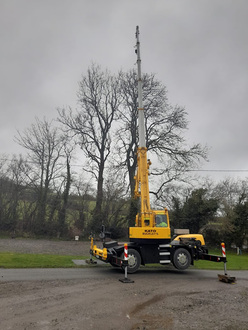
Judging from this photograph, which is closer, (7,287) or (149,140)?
(7,287)

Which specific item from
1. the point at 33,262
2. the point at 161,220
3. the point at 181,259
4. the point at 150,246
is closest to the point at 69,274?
the point at 33,262

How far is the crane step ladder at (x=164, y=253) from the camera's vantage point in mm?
11820

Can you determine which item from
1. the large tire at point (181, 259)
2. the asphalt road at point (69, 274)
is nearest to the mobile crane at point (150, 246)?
the large tire at point (181, 259)

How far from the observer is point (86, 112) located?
30.9 metres

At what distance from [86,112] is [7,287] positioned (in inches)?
978

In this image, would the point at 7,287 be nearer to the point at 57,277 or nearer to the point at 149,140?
the point at 57,277

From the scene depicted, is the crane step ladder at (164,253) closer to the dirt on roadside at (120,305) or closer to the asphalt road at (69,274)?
the asphalt road at (69,274)

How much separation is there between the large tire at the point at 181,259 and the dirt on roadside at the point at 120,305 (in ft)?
7.24

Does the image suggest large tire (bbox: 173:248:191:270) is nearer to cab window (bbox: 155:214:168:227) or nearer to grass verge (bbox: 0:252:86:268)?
cab window (bbox: 155:214:168:227)

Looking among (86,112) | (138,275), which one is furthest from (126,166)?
(138,275)

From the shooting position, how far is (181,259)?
1222cm

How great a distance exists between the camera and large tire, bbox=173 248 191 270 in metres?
12.1

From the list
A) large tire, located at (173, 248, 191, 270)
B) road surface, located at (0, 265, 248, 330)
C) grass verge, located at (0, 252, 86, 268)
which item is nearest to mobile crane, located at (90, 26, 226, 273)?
large tire, located at (173, 248, 191, 270)

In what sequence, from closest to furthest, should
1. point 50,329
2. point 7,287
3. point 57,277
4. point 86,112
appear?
point 50,329
point 7,287
point 57,277
point 86,112
